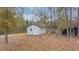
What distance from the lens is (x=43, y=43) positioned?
3.59 m

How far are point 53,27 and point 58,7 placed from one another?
306 millimetres

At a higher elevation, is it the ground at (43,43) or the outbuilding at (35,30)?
the outbuilding at (35,30)

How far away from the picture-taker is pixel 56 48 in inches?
141

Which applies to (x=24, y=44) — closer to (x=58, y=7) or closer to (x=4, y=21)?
(x=4, y=21)

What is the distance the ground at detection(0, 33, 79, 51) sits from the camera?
3.57 m

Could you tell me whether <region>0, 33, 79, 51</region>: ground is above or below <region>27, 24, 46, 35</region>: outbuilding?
below

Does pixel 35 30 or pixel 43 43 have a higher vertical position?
pixel 35 30

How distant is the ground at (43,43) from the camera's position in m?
3.57
